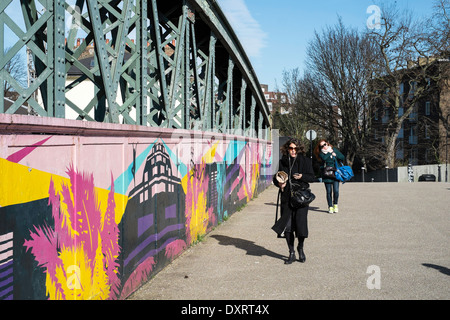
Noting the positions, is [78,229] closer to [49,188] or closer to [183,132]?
[49,188]

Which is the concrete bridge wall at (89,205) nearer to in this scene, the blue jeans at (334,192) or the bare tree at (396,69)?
the blue jeans at (334,192)

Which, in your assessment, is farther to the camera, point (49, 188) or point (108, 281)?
point (108, 281)

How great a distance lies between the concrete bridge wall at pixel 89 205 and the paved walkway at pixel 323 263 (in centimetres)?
45

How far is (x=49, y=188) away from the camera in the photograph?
3574 mm

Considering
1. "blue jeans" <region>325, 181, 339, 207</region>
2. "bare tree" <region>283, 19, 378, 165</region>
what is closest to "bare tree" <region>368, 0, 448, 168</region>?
"bare tree" <region>283, 19, 378, 165</region>

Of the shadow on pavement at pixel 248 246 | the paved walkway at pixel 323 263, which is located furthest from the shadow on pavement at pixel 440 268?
the shadow on pavement at pixel 248 246

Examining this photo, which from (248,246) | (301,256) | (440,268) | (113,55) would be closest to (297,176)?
(301,256)

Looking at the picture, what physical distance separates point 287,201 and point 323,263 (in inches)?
37.4

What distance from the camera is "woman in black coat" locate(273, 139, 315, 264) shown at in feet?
23.7

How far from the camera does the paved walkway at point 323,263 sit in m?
5.58

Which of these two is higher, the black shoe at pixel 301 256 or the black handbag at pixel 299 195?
the black handbag at pixel 299 195

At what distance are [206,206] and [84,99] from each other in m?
27.0
